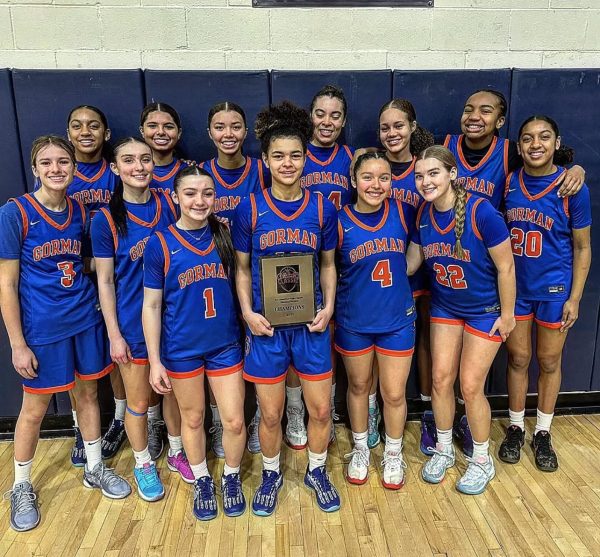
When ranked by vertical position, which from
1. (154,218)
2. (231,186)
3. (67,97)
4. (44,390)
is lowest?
(44,390)

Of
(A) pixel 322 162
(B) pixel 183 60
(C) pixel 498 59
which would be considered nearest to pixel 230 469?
(A) pixel 322 162

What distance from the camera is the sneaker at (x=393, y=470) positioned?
8.07 feet

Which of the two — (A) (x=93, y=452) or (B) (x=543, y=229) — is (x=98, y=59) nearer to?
(A) (x=93, y=452)

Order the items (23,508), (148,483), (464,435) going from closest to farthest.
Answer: (23,508) → (148,483) → (464,435)

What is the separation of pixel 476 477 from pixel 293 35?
242 cm

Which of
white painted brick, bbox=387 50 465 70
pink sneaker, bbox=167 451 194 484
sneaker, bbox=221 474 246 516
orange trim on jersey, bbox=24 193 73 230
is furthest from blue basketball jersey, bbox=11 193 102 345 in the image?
white painted brick, bbox=387 50 465 70

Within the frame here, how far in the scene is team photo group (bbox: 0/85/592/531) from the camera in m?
2.13

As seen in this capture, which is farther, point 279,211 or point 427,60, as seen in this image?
point 427,60

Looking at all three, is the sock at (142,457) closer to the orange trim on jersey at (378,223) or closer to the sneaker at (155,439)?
the sneaker at (155,439)

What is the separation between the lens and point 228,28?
2.87 m

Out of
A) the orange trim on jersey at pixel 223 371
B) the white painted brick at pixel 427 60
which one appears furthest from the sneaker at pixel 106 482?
the white painted brick at pixel 427 60

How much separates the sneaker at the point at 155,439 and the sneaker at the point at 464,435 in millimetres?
1549

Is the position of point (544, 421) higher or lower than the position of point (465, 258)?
lower

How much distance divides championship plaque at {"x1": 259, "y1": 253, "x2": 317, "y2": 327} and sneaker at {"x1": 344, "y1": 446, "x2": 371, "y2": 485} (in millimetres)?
793
